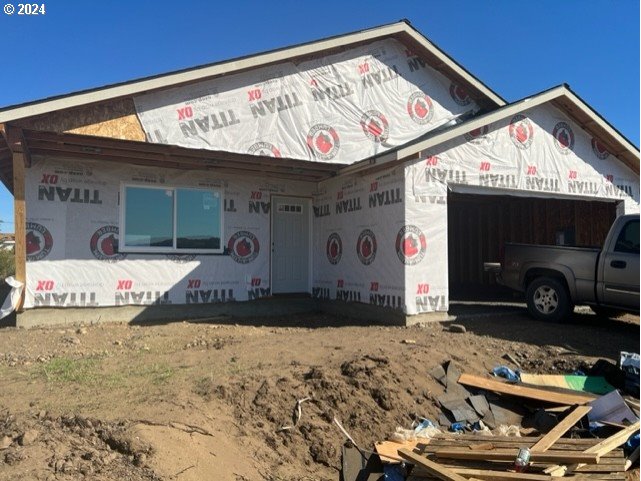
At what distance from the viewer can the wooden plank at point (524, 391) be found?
5.70 m

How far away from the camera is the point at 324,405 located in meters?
5.18

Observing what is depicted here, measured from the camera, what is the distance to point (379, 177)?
970cm

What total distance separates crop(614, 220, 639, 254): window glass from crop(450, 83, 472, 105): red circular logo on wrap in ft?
19.2

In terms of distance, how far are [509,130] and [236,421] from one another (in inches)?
328

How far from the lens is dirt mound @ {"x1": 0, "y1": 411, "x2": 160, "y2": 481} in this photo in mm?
3402

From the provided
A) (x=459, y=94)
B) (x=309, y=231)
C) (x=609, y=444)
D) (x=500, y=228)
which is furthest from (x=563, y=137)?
(x=609, y=444)

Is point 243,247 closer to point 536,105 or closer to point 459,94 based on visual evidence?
point 459,94

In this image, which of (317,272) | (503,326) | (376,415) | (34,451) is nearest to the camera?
(34,451)

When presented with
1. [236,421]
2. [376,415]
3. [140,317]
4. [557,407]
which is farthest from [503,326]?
[140,317]

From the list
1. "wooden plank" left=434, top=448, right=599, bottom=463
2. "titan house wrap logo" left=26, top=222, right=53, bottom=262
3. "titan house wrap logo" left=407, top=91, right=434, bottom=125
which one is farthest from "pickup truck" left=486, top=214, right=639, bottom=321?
"titan house wrap logo" left=26, top=222, right=53, bottom=262

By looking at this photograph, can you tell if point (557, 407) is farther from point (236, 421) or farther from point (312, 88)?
point (312, 88)

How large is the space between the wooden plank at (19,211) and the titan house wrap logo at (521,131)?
9459 millimetres

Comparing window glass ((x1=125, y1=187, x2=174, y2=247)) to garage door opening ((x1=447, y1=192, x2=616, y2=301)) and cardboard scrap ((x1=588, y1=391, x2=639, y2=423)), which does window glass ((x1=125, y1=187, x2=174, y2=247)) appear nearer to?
garage door opening ((x1=447, y1=192, x2=616, y2=301))

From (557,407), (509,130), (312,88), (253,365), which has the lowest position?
(557,407)
